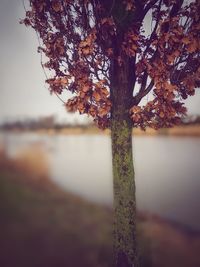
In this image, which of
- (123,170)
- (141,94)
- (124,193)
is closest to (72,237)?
(124,193)

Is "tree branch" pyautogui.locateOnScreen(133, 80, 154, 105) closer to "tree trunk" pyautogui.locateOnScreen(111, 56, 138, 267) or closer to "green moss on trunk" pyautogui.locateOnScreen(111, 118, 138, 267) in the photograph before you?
"tree trunk" pyautogui.locateOnScreen(111, 56, 138, 267)

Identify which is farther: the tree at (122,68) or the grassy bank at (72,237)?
the grassy bank at (72,237)

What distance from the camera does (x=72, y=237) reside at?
963 centimetres

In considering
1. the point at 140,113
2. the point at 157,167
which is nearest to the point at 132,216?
the point at 140,113

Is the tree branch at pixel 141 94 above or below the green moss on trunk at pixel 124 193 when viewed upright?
above

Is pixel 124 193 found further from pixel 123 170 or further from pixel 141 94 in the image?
pixel 141 94

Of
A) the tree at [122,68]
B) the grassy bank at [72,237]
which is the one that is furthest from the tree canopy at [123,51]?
the grassy bank at [72,237]

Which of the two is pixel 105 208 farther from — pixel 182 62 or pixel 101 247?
pixel 182 62

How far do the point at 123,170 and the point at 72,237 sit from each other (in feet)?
14.9

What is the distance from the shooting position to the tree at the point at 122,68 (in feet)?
18.2

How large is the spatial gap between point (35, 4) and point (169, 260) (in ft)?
21.1

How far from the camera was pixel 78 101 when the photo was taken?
18.7ft

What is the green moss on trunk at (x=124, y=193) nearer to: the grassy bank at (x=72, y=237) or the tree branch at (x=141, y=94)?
the tree branch at (x=141, y=94)

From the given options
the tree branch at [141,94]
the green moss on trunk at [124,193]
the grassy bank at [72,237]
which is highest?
the tree branch at [141,94]
